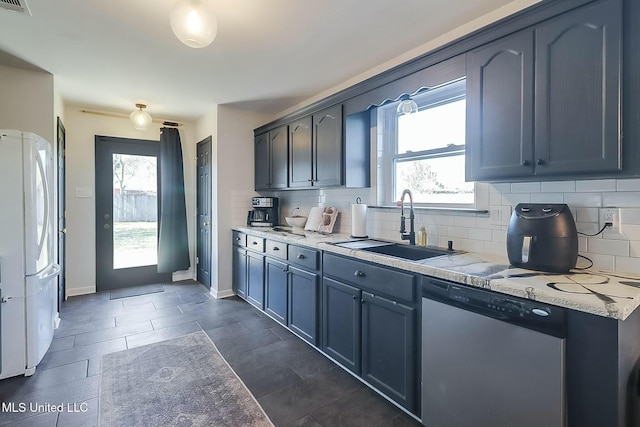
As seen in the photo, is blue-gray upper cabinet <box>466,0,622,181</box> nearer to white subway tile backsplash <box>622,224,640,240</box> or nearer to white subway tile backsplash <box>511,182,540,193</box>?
white subway tile backsplash <box>511,182,540,193</box>

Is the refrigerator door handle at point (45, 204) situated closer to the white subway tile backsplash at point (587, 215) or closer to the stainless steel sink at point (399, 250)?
the stainless steel sink at point (399, 250)

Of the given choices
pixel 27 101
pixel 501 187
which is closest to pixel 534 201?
pixel 501 187

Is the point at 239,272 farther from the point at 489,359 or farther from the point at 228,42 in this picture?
the point at 489,359

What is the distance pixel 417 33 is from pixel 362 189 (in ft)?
4.50

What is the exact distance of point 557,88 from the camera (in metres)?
1.54

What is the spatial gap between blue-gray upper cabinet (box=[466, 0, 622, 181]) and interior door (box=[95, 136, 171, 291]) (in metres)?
4.42

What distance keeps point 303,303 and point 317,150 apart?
1487 millimetres

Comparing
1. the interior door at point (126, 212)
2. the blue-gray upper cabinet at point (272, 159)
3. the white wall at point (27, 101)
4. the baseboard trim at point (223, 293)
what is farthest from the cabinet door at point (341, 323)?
the interior door at point (126, 212)

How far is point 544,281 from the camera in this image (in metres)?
1.42

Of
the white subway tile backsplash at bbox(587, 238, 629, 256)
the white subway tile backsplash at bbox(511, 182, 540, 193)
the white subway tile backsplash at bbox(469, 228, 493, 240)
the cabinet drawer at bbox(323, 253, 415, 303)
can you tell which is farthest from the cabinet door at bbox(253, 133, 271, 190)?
the white subway tile backsplash at bbox(587, 238, 629, 256)

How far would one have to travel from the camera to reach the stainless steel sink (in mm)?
2250

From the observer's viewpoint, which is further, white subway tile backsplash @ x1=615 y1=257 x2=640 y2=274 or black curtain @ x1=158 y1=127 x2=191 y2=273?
black curtain @ x1=158 y1=127 x2=191 y2=273

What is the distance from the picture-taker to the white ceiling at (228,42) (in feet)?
6.46

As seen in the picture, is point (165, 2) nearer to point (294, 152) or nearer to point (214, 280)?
point (294, 152)
